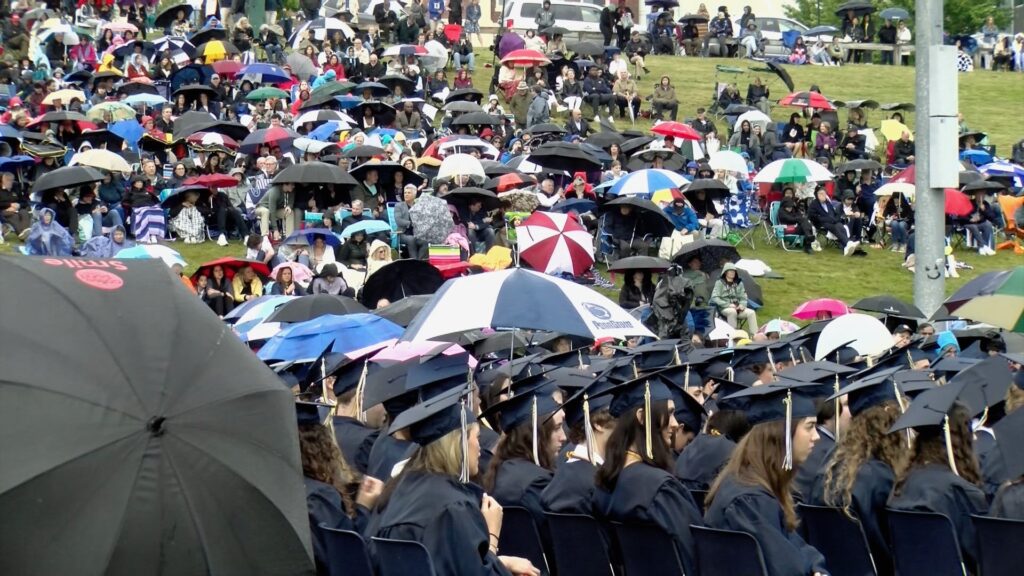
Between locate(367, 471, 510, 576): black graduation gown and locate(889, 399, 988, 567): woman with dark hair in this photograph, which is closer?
locate(367, 471, 510, 576): black graduation gown

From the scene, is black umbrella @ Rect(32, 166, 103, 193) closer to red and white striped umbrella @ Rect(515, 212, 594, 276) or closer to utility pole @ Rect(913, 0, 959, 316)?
red and white striped umbrella @ Rect(515, 212, 594, 276)

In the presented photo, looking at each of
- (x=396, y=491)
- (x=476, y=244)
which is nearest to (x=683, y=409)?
(x=396, y=491)

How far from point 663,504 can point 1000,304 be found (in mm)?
6031

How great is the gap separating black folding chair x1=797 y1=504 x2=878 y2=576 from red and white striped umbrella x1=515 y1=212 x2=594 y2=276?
12.1m

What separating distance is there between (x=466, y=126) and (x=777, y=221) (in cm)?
734

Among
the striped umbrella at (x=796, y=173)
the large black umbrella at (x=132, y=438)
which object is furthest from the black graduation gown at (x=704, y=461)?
the striped umbrella at (x=796, y=173)

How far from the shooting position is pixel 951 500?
7.48 m

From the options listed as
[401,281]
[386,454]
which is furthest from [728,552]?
[401,281]

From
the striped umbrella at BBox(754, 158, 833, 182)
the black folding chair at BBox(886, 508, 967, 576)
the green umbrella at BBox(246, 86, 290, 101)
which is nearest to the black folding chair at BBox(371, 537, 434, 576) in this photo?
the black folding chair at BBox(886, 508, 967, 576)

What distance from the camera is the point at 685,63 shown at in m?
46.3

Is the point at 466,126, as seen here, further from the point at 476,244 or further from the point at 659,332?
the point at 659,332

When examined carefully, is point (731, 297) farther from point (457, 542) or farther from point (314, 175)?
point (457, 542)

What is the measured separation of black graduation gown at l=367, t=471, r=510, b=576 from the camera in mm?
6539

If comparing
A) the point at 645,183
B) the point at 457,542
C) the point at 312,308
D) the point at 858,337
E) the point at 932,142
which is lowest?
the point at 645,183
